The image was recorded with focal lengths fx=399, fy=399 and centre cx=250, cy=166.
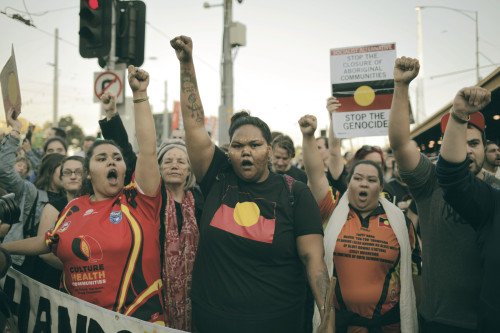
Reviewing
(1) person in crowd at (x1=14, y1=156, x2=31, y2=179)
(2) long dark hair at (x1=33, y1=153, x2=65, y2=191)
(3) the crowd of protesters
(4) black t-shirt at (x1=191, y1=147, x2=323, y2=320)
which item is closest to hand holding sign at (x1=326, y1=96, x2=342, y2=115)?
(3) the crowd of protesters

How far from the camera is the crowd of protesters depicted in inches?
82.8

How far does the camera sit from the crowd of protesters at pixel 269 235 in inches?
82.8

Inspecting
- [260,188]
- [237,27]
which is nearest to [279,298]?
[260,188]

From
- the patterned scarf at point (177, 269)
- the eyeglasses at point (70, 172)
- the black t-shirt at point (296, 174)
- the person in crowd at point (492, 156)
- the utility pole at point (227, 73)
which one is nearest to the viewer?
the patterned scarf at point (177, 269)

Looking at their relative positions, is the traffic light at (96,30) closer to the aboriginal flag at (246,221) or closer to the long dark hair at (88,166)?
the long dark hair at (88,166)

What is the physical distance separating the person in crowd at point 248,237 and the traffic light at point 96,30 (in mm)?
3464

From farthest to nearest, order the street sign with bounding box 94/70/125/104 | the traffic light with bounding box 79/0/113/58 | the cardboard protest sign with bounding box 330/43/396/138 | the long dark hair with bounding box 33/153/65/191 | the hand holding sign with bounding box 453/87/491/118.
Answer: the street sign with bounding box 94/70/125/104 → the traffic light with bounding box 79/0/113/58 → the long dark hair with bounding box 33/153/65/191 → the cardboard protest sign with bounding box 330/43/396/138 → the hand holding sign with bounding box 453/87/491/118

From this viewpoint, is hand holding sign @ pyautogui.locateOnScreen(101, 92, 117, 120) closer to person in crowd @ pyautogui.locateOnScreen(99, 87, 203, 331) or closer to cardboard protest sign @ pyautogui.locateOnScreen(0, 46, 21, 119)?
person in crowd @ pyautogui.locateOnScreen(99, 87, 203, 331)

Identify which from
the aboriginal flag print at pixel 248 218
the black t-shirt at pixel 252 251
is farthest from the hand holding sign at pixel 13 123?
the aboriginal flag print at pixel 248 218

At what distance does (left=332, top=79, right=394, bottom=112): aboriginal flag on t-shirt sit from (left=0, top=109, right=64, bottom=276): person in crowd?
2950mm

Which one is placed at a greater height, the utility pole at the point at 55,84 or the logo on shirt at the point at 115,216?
the utility pole at the point at 55,84

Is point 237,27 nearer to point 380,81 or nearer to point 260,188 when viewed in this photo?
point 380,81

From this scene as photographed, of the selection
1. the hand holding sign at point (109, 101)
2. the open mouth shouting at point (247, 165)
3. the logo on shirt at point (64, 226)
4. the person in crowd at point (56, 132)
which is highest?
the person in crowd at point (56, 132)

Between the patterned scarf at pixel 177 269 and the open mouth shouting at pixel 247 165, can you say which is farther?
the patterned scarf at pixel 177 269
